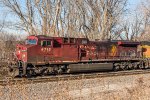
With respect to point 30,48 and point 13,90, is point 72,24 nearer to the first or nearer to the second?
point 30,48

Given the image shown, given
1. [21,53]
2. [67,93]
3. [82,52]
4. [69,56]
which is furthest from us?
[82,52]

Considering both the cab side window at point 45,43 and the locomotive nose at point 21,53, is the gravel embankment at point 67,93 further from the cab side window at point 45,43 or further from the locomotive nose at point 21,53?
the cab side window at point 45,43

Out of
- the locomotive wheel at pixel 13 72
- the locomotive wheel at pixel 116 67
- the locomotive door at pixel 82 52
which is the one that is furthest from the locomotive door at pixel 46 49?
the locomotive wheel at pixel 116 67

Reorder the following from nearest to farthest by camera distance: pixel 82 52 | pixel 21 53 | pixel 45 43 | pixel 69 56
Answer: pixel 21 53, pixel 45 43, pixel 69 56, pixel 82 52

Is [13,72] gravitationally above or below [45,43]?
below

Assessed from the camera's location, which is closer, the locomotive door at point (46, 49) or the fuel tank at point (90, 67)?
the locomotive door at point (46, 49)

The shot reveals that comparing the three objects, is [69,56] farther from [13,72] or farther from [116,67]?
[116,67]

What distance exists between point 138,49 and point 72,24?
13804 mm

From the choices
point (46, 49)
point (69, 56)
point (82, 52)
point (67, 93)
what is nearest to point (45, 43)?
point (46, 49)

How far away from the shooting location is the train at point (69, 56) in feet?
59.3

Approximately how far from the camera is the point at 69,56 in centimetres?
1973

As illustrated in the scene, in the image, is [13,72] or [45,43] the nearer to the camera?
[13,72]

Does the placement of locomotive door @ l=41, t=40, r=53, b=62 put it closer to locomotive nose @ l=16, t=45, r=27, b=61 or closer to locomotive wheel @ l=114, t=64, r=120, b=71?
locomotive nose @ l=16, t=45, r=27, b=61

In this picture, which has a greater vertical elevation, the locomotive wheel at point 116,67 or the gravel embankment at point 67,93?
the locomotive wheel at point 116,67
